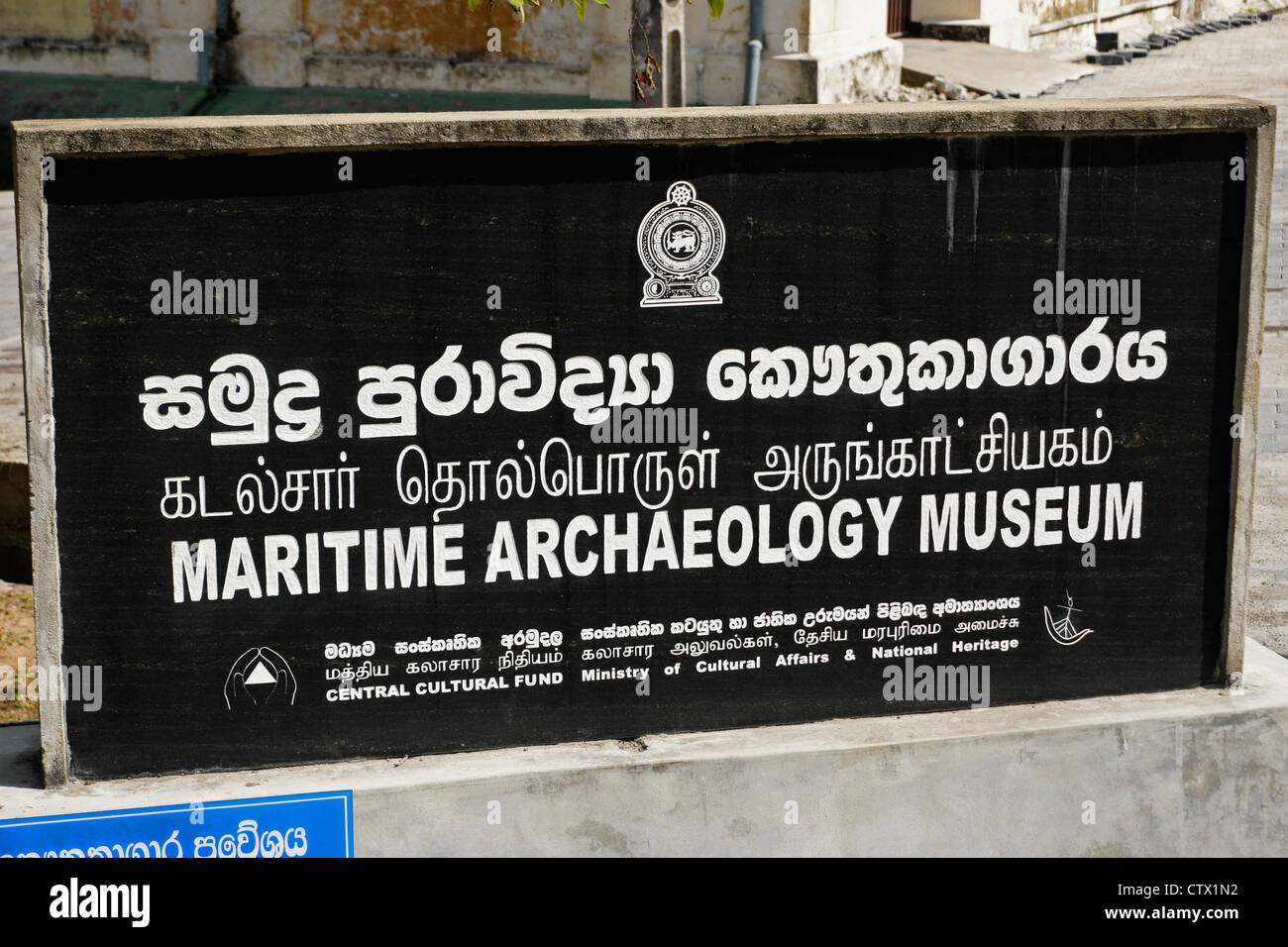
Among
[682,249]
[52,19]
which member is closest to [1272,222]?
[682,249]

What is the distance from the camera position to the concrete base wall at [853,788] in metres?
4.21

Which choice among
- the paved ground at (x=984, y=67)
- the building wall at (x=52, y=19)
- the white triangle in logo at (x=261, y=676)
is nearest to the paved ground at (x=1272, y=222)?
the paved ground at (x=984, y=67)

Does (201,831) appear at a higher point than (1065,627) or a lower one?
lower

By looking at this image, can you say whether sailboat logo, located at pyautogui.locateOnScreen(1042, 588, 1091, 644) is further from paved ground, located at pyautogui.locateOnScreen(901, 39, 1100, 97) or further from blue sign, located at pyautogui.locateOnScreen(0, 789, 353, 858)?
paved ground, located at pyautogui.locateOnScreen(901, 39, 1100, 97)

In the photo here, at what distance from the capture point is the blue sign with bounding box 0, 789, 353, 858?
13.1 feet

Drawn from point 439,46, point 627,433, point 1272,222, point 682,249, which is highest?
point 439,46

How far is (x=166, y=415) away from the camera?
3941 millimetres

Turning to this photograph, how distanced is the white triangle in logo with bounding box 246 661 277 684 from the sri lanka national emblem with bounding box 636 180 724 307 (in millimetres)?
1395

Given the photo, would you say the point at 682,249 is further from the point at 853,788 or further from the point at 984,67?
the point at 984,67

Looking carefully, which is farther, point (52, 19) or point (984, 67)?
point (984, 67)

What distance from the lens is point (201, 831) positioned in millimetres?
4078

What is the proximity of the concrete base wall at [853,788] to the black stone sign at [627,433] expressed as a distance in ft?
0.29

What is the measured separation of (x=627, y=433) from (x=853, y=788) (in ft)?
3.98

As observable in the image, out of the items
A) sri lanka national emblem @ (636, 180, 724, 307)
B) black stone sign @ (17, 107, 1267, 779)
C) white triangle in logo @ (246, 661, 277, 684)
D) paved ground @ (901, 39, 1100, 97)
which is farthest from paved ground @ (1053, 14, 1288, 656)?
white triangle in logo @ (246, 661, 277, 684)
